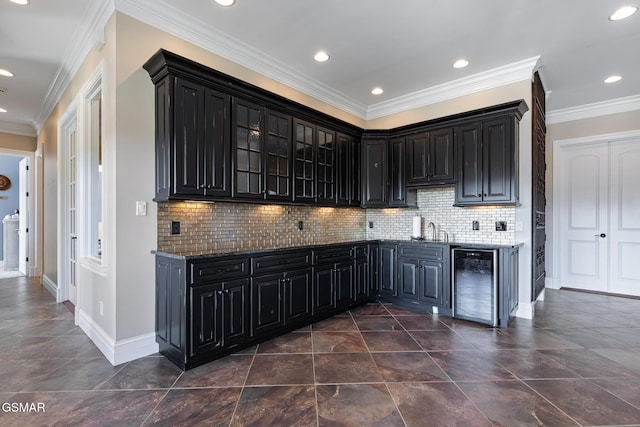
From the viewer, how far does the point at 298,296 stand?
3.37 m

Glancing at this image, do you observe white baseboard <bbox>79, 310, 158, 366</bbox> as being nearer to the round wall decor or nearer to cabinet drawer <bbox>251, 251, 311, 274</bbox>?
cabinet drawer <bbox>251, 251, 311, 274</bbox>

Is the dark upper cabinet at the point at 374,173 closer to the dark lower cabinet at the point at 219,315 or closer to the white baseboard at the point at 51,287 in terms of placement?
the dark lower cabinet at the point at 219,315

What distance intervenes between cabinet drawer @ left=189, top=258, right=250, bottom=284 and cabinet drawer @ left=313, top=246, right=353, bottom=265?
98 centimetres

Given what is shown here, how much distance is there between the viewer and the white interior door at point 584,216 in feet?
16.9

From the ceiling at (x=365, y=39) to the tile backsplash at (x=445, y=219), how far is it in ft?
5.41

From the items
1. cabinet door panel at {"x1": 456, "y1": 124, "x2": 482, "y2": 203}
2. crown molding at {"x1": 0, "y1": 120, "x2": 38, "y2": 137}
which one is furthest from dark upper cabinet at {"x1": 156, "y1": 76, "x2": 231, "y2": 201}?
crown molding at {"x1": 0, "y1": 120, "x2": 38, "y2": 137}

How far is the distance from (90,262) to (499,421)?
3.80m

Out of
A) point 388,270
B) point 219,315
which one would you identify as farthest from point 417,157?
point 219,315

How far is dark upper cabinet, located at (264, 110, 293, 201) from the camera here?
341 cm

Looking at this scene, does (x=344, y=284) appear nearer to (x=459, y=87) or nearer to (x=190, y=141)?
(x=190, y=141)

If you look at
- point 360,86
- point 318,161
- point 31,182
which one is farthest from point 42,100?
point 360,86

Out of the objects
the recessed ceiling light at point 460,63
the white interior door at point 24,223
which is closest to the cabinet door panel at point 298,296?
the recessed ceiling light at point 460,63

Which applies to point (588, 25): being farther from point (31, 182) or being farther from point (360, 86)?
point (31, 182)

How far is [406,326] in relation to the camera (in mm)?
3525
